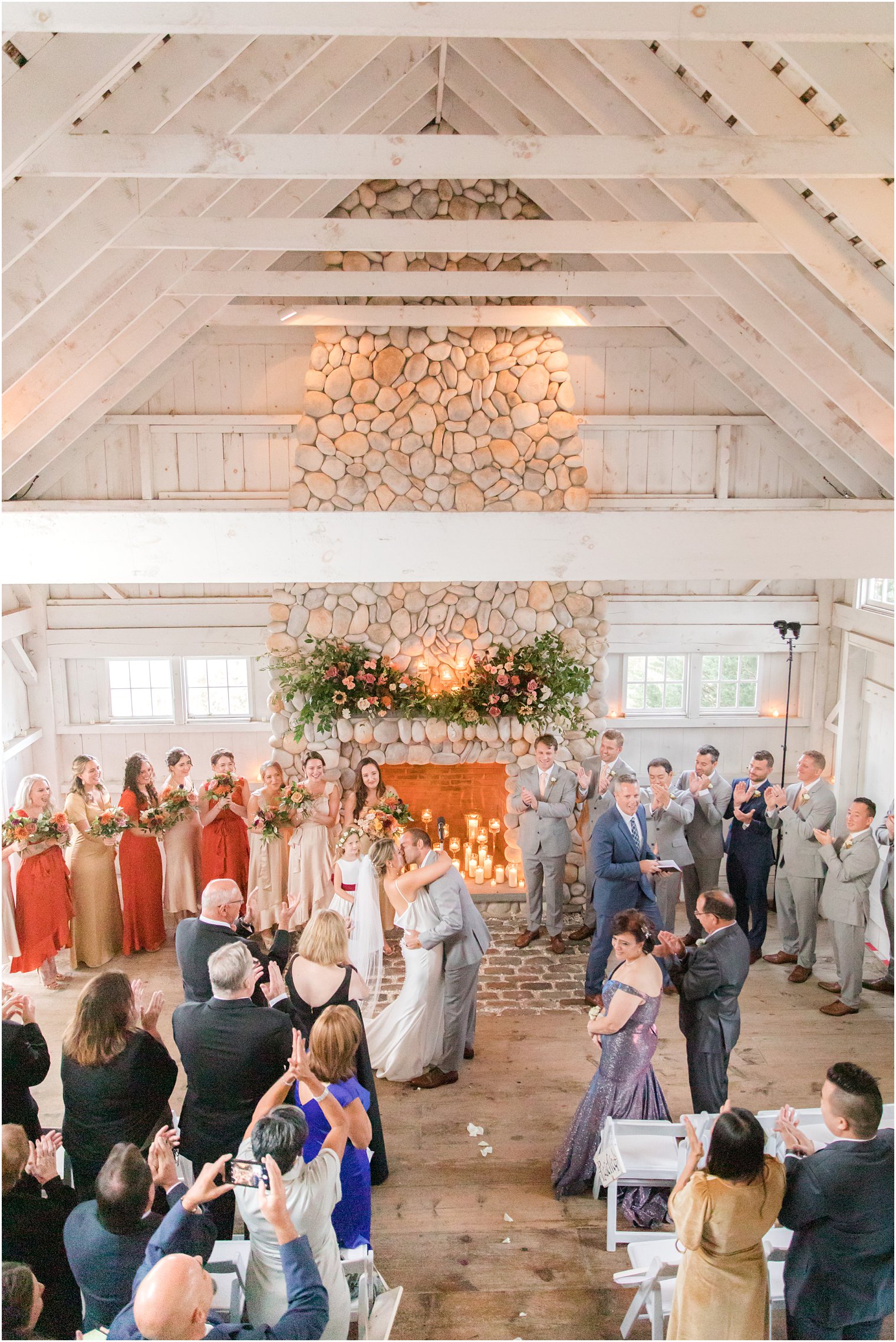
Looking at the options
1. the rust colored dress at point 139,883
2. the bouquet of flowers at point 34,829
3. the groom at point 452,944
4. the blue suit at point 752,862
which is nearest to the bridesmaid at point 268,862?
the rust colored dress at point 139,883

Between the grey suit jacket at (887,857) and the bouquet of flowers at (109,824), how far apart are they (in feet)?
15.6

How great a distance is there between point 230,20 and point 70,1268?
139 inches

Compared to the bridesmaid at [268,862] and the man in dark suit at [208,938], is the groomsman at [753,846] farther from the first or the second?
the man in dark suit at [208,938]

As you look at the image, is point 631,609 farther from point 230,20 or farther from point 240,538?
point 230,20

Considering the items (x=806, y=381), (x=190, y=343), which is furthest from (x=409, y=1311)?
(x=190, y=343)

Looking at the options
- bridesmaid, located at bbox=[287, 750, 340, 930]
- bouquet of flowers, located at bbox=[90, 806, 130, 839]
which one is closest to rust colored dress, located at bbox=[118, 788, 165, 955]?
bouquet of flowers, located at bbox=[90, 806, 130, 839]

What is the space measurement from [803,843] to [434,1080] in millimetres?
2805

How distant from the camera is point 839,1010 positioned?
5637mm

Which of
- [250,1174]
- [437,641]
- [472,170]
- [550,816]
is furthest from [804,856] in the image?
[472,170]

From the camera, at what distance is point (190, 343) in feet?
24.8

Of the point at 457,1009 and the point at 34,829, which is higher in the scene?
the point at 34,829

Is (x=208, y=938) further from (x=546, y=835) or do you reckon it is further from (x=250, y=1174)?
(x=546, y=835)

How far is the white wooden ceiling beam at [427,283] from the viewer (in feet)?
19.0

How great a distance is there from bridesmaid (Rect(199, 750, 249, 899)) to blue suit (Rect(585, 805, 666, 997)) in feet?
8.26
